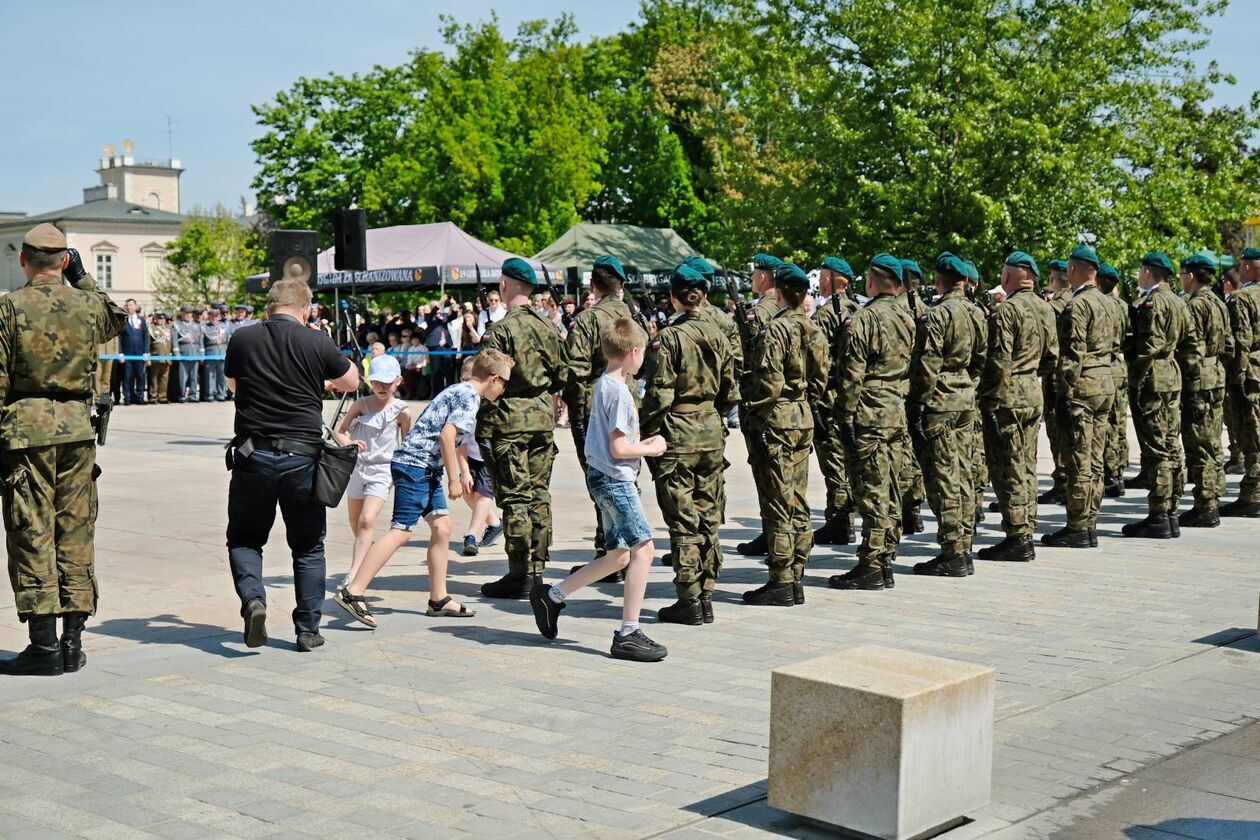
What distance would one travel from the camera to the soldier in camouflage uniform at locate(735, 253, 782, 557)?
9.21m

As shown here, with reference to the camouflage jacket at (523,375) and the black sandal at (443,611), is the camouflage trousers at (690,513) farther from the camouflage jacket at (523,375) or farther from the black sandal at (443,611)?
the black sandal at (443,611)

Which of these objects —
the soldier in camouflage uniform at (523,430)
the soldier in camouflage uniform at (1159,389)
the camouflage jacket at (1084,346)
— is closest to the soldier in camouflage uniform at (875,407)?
the soldier in camouflage uniform at (523,430)

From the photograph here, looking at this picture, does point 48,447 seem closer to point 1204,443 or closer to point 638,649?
point 638,649

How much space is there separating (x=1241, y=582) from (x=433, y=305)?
74.9 feet

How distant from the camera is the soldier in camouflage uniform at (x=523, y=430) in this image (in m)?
9.02

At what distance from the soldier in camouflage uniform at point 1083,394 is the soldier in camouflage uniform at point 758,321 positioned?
244 cm

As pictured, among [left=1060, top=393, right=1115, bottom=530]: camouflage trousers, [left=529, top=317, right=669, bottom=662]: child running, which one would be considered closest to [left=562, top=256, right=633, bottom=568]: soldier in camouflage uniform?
[left=529, top=317, right=669, bottom=662]: child running

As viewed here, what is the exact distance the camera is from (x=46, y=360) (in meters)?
7.20

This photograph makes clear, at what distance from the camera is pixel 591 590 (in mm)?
9664

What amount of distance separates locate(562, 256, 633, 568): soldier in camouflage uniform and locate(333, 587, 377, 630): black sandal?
1696 mm

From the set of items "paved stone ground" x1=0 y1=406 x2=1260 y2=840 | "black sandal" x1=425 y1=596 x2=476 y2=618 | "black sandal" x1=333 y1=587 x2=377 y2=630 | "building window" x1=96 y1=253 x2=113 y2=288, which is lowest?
"paved stone ground" x1=0 y1=406 x2=1260 y2=840

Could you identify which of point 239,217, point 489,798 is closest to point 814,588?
point 489,798

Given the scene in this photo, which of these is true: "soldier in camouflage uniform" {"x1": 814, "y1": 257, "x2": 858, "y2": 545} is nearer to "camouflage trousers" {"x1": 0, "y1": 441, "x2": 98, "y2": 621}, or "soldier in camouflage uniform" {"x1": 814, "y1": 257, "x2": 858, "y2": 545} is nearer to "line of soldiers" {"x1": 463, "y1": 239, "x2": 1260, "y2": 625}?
"line of soldiers" {"x1": 463, "y1": 239, "x2": 1260, "y2": 625}

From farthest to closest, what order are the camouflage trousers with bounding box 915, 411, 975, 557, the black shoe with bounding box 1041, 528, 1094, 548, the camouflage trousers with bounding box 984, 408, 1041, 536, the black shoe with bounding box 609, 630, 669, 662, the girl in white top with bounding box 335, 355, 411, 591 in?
1. the black shoe with bounding box 1041, 528, 1094, 548
2. the camouflage trousers with bounding box 984, 408, 1041, 536
3. the camouflage trousers with bounding box 915, 411, 975, 557
4. the girl in white top with bounding box 335, 355, 411, 591
5. the black shoe with bounding box 609, 630, 669, 662
